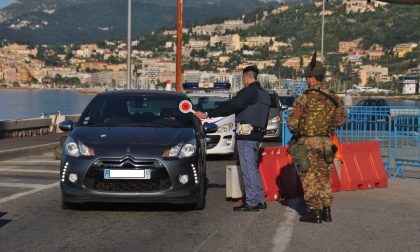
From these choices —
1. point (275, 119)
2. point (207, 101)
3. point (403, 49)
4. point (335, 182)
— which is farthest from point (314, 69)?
point (403, 49)

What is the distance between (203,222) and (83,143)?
1736 mm

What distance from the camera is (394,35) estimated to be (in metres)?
183

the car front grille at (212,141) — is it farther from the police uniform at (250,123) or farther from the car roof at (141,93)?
the police uniform at (250,123)

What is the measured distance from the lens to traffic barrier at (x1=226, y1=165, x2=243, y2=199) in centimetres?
1141

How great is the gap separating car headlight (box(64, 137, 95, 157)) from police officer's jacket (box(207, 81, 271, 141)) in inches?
60.3

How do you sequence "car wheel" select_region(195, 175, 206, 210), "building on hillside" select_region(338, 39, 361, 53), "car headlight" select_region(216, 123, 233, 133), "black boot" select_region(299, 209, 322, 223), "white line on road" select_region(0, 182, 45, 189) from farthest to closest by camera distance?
"building on hillside" select_region(338, 39, 361, 53) < "car headlight" select_region(216, 123, 233, 133) < "white line on road" select_region(0, 182, 45, 189) < "car wheel" select_region(195, 175, 206, 210) < "black boot" select_region(299, 209, 322, 223)

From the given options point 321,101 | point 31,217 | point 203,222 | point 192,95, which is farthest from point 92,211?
point 192,95

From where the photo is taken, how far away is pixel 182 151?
10.3m

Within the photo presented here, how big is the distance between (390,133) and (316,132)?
21.0 ft

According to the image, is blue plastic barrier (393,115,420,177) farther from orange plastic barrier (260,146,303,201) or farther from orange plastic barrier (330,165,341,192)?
orange plastic barrier (260,146,303,201)

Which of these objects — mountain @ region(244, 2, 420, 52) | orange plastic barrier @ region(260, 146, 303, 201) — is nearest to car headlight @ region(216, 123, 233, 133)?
orange plastic barrier @ region(260, 146, 303, 201)

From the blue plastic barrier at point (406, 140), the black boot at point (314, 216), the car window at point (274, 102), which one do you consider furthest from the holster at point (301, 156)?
the car window at point (274, 102)

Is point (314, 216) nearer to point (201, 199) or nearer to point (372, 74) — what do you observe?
point (201, 199)

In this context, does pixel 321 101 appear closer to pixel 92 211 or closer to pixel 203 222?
pixel 203 222
